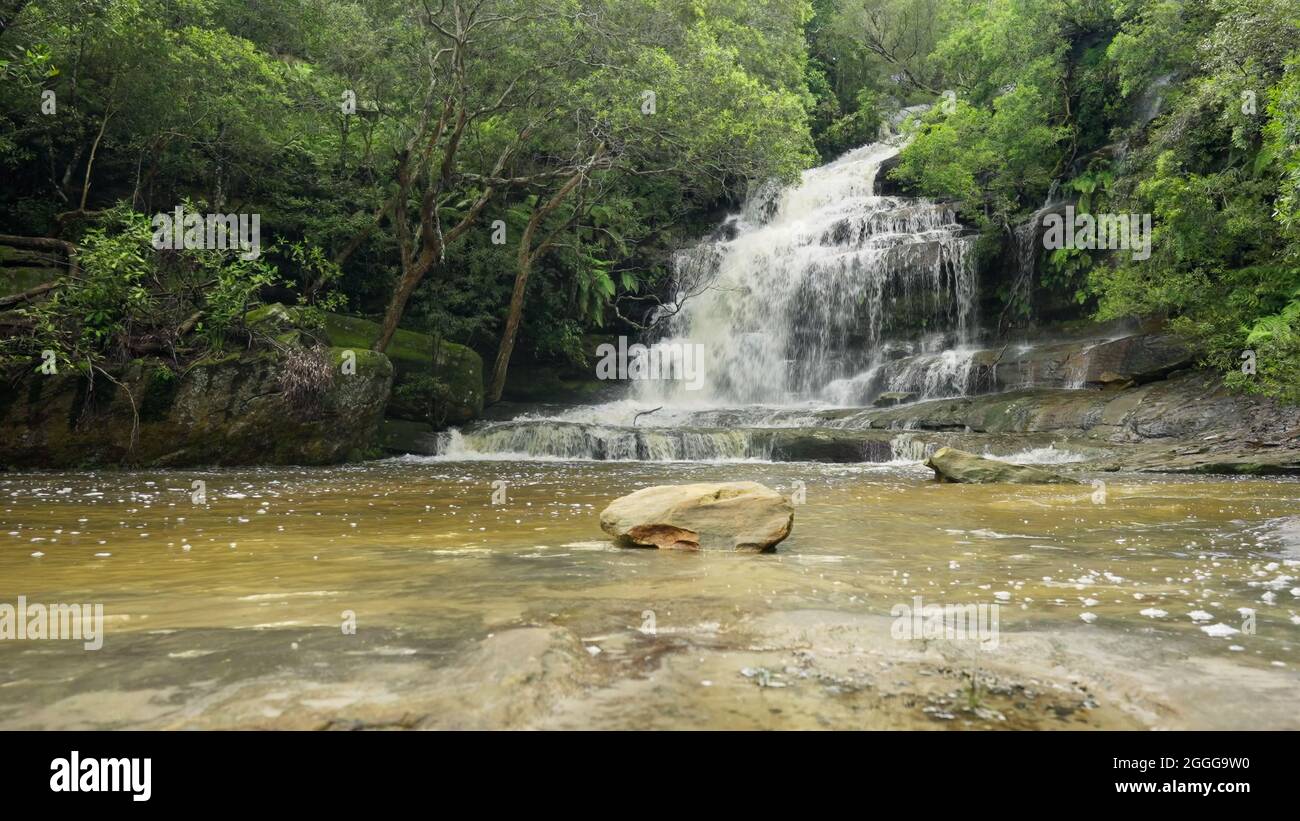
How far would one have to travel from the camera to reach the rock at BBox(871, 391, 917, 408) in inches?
843

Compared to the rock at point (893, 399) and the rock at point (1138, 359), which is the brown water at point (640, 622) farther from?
the rock at point (893, 399)

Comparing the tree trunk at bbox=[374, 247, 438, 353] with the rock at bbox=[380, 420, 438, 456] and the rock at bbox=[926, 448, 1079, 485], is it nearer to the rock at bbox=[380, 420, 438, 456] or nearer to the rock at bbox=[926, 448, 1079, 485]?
the rock at bbox=[380, 420, 438, 456]

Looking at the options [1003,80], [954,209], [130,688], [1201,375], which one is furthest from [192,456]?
[1003,80]

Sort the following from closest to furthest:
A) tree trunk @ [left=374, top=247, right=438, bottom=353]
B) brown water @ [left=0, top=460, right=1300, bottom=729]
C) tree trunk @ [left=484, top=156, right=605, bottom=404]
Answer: brown water @ [left=0, top=460, right=1300, bottom=729] < tree trunk @ [left=374, top=247, right=438, bottom=353] < tree trunk @ [left=484, top=156, right=605, bottom=404]

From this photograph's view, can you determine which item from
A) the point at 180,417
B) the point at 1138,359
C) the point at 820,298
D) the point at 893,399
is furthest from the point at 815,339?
the point at 180,417

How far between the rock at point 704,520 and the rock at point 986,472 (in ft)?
20.9

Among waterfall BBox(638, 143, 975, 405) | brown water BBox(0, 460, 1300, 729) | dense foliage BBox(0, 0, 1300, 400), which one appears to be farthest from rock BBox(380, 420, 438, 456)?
brown water BBox(0, 460, 1300, 729)

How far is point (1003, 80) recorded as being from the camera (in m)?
26.2

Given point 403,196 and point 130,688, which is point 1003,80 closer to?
point 403,196

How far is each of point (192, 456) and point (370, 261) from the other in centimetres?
984

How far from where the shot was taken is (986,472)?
37.8 feet

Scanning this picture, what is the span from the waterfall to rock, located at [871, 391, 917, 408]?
3.07 ft

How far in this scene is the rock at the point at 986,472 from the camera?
1141 cm

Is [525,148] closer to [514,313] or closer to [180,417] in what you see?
[514,313]
